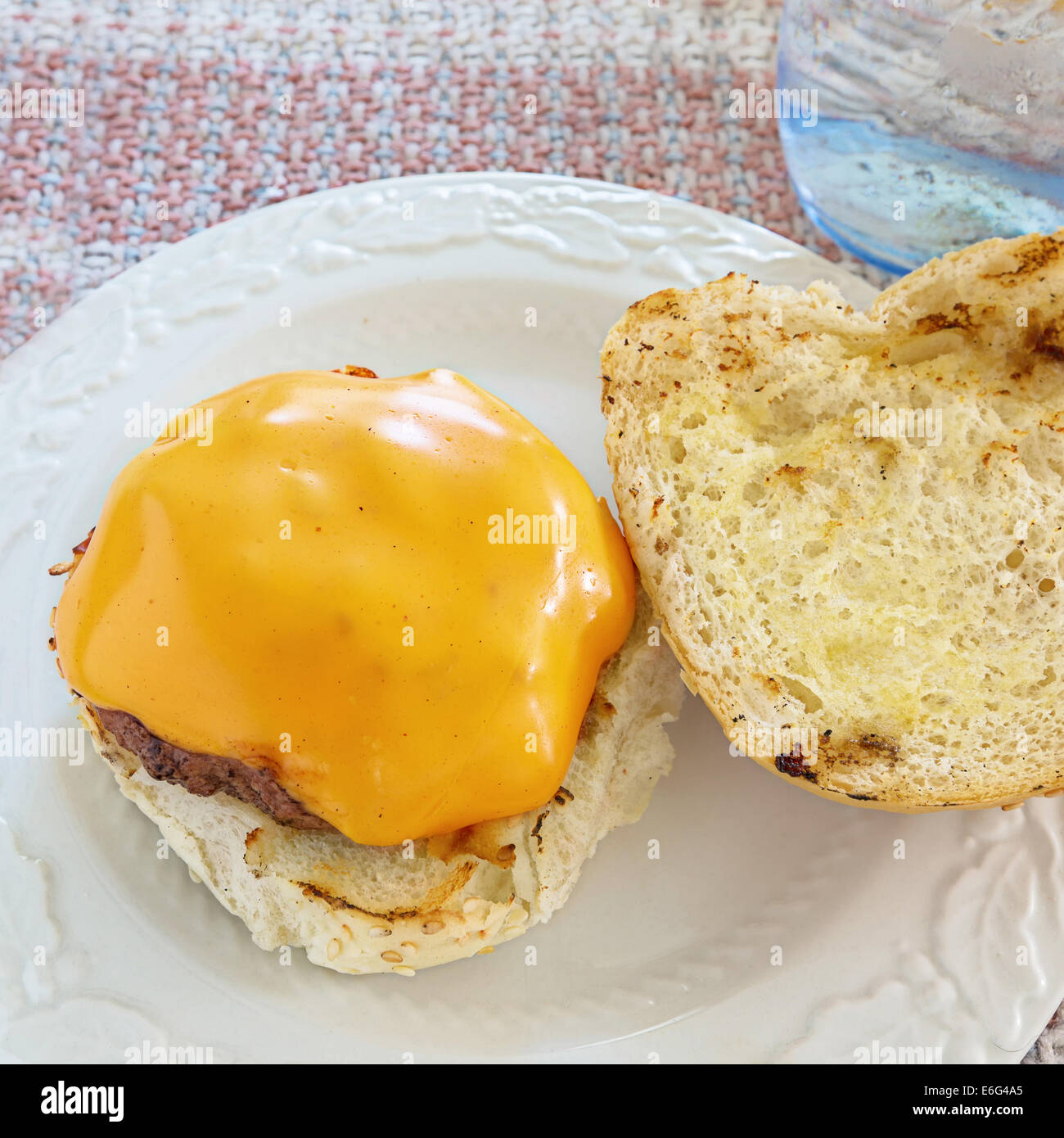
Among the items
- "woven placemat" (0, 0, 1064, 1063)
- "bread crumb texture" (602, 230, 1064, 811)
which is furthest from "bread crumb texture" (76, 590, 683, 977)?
"woven placemat" (0, 0, 1064, 1063)

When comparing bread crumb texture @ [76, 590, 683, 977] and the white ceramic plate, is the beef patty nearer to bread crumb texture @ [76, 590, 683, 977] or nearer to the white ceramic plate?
bread crumb texture @ [76, 590, 683, 977]

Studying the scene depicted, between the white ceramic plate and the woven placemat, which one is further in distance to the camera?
the woven placemat

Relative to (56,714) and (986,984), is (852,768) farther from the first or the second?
(56,714)

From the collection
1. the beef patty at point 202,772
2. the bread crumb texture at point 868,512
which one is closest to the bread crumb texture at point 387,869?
the beef patty at point 202,772

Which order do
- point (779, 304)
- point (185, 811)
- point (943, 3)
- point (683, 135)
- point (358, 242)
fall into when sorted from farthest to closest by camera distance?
1. point (683, 135)
2. point (358, 242)
3. point (943, 3)
4. point (779, 304)
5. point (185, 811)

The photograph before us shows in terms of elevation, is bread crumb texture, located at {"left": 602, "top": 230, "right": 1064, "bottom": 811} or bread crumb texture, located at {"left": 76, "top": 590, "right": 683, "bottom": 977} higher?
bread crumb texture, located at {"left": 602, "top": 230, "right": 1064, "bottom": 811}

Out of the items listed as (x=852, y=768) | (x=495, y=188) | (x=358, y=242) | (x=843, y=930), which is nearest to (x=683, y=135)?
(x=495, y=188)

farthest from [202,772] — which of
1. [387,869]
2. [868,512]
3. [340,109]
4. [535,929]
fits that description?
[340,109]
